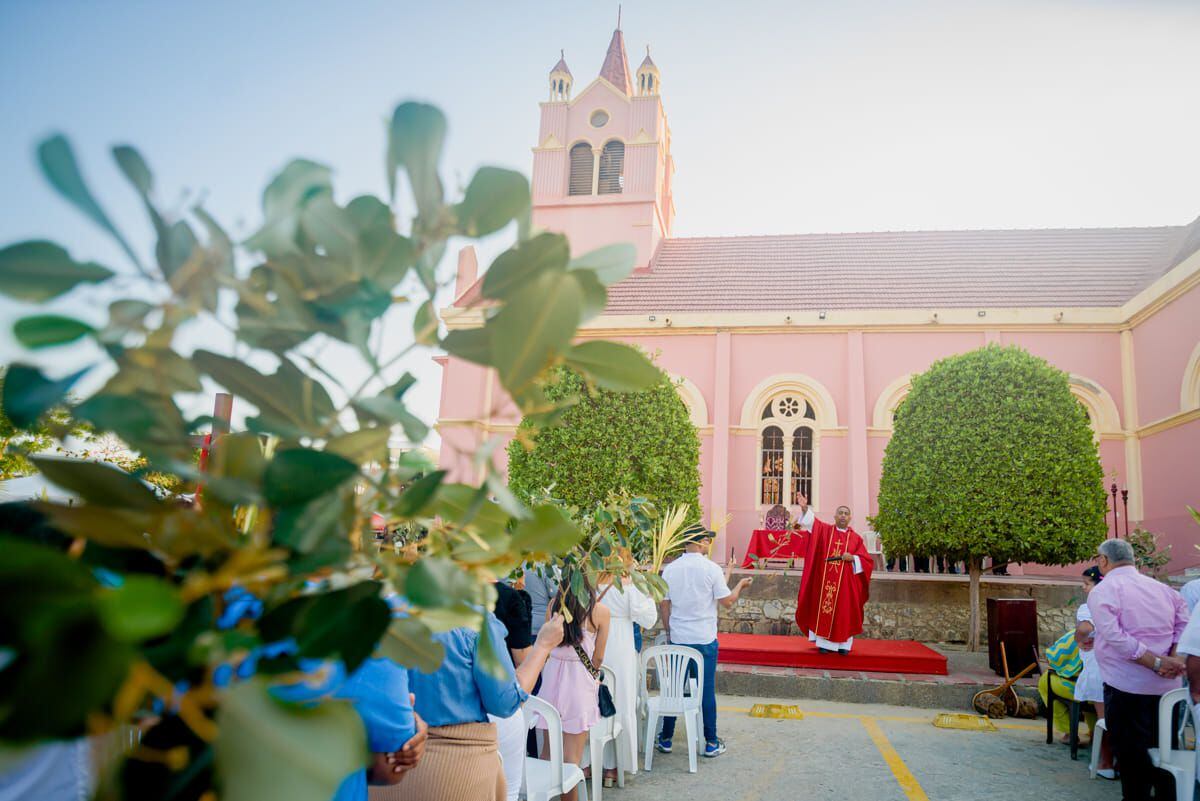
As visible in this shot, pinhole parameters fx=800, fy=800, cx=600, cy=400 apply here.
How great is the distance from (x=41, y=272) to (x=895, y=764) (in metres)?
7.84

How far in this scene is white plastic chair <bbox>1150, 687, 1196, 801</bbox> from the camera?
17.2 ft

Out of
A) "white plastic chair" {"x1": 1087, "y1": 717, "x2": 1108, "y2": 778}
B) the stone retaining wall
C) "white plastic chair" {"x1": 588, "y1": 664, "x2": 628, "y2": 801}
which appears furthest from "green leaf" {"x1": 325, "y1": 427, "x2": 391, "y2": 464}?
the stone retaining wall

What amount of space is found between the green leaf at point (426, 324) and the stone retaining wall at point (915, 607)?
1309cm

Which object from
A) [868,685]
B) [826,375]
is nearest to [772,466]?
[826,375]

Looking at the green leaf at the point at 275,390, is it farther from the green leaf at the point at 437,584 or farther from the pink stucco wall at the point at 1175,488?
the pink stucco wall at the point at 1175,488

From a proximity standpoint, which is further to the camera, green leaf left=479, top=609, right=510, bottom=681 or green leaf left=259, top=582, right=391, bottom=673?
green leaf left=479, top=609, right=510, bottom=681

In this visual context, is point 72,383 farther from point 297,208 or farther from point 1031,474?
point 1031,474

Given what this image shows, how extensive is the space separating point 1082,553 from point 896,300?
9.30 meters

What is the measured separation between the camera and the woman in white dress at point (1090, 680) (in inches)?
260

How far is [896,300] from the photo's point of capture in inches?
767

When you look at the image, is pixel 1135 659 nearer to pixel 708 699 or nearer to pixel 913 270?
pixel 708 699

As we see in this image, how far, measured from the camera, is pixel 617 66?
2522 centimetres

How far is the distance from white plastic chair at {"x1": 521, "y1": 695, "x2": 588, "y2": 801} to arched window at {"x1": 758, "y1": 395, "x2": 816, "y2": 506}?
45.8ft

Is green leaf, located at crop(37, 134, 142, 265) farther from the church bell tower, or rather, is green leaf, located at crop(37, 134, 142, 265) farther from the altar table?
the church bell tower
